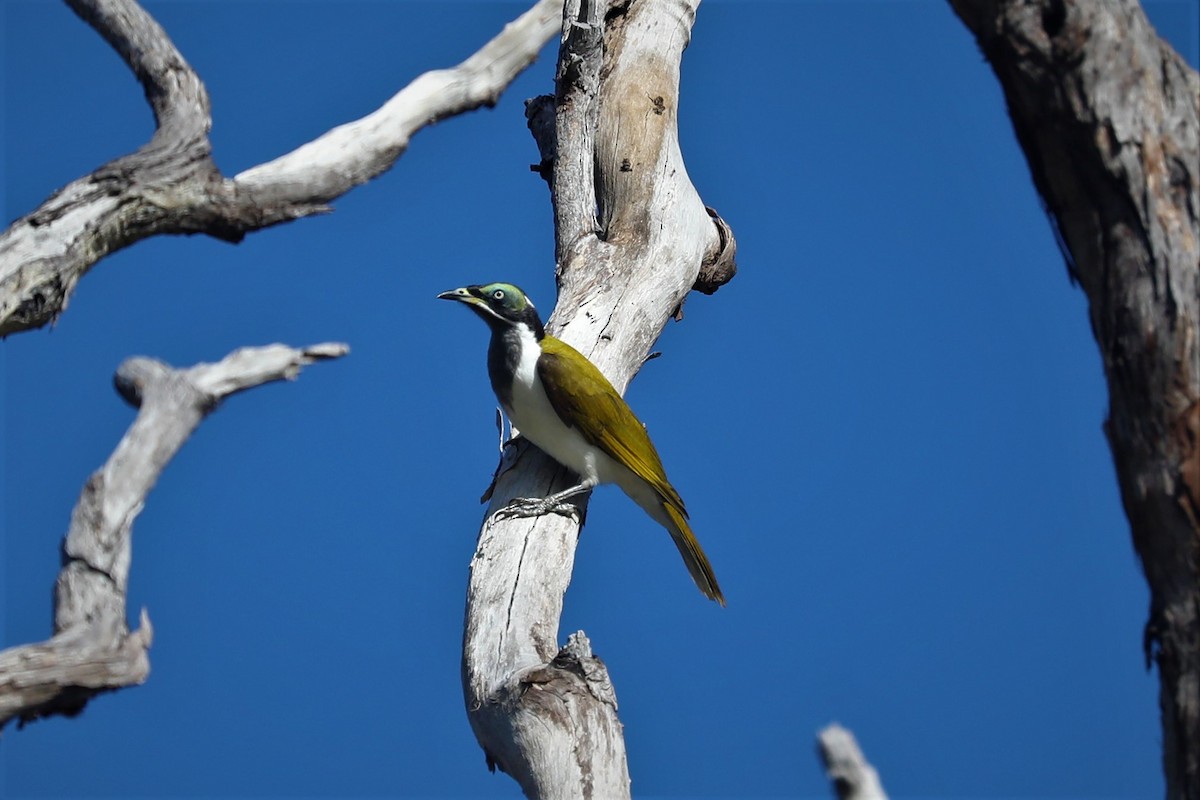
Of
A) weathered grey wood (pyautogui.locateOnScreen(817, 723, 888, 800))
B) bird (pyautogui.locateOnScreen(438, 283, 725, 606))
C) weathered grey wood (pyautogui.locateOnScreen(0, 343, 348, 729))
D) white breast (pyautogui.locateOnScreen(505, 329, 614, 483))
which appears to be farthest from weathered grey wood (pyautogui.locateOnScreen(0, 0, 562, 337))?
weathered grey wood (pyautogui.locateOnScreen(817, 723, 888, 800))

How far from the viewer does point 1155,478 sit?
8.80 feet

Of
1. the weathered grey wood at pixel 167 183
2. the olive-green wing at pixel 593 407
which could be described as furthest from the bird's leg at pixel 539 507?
the weathered grey wood at pixel 167 183

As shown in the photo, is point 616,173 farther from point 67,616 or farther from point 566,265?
point 67,616

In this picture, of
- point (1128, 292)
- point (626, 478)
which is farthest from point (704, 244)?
point (1128, 292)

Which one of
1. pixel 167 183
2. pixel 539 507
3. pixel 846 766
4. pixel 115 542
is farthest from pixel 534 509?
pixel 846 766

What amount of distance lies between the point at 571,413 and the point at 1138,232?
10.1 ft

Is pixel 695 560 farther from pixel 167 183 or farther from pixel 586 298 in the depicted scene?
pixel 167 183

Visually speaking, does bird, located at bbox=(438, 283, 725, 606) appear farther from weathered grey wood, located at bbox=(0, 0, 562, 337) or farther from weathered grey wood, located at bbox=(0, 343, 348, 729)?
weathered grey wood, located at bbox=(0, 0, 562, 337)

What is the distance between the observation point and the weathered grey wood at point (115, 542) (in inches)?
214

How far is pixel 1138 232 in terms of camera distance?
278 centimetres

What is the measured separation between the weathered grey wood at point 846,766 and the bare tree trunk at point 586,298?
157cm

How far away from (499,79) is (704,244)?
2.20 metres

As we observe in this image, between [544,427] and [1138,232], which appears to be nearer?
[1138,232]

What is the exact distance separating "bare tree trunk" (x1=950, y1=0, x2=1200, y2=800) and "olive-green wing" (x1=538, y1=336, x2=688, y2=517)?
9.33ft
